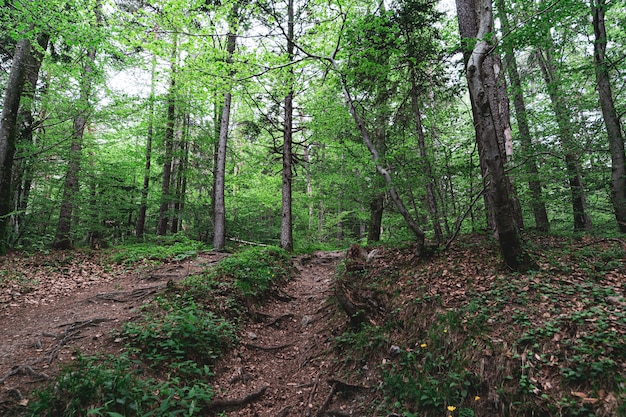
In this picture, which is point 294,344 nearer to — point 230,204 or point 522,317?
point 522,317

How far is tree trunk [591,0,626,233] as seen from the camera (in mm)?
6489

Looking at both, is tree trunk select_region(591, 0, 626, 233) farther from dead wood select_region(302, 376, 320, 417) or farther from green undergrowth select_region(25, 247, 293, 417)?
green undergrowth select_region(25, 247, 293, 417)

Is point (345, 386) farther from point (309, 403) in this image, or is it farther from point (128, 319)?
point (128, 319)

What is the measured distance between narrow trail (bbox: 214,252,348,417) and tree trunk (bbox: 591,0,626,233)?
7004 mm

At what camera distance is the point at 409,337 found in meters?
4.53

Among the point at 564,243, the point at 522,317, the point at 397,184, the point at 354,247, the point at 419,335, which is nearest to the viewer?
the point at 522,317

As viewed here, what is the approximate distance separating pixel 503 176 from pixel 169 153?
14.4 m

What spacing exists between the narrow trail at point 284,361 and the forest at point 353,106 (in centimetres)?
331

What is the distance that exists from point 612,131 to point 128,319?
435 inches

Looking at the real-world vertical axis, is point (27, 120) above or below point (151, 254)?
above

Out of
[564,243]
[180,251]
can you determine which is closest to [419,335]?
[564,243]

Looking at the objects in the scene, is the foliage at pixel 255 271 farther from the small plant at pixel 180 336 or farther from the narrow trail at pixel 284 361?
the small plant at pixel 180 336

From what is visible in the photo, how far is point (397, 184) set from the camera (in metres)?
7.16

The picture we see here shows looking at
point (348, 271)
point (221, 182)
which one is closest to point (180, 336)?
point (348, 271)
